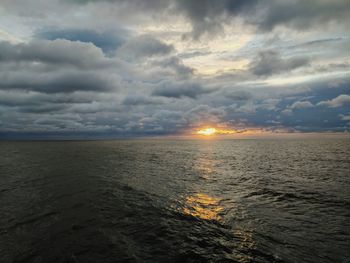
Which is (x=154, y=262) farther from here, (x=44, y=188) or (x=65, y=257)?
(x=44, y=188)

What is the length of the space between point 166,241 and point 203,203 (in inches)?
362

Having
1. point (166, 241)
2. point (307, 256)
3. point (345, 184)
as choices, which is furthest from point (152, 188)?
point (345, 184)

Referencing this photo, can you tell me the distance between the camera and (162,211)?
65.0ft

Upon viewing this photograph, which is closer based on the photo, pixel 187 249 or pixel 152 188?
pixel 187 249

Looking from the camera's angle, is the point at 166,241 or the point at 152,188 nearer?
the point at 166,241

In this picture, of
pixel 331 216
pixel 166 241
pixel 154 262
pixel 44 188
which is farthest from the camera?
pixel 44 188

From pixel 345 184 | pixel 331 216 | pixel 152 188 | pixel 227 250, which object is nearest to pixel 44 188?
pixel 152 188

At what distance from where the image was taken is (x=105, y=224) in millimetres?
16766

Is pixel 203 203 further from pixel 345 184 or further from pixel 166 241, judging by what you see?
pixel 345 184

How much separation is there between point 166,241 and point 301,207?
14.2 metres

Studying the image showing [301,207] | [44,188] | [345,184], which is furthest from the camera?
[345,184]

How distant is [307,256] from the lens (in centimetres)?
1220

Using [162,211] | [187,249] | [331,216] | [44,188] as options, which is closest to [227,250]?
[187,249]

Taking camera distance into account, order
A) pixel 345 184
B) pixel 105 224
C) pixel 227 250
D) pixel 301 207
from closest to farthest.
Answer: pixel 227 250, pixel 105 224, pixel 301 207, pixel 345 184
